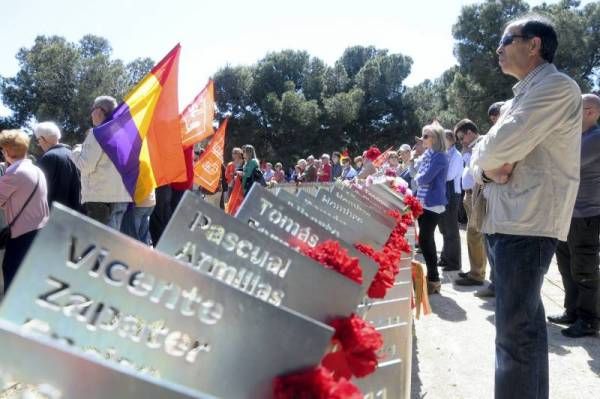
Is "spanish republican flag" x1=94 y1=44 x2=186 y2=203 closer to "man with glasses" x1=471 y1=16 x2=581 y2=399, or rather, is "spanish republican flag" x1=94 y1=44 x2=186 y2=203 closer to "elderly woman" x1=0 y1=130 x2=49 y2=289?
"elderly woman" x1=0 y1=130 x2=49 y2=289

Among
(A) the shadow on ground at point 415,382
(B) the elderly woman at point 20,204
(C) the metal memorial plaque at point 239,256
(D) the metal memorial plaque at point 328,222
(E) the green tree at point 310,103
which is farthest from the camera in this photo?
(E) the green tree at point 310,103

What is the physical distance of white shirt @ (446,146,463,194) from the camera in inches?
265

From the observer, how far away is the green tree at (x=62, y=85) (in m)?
39.8

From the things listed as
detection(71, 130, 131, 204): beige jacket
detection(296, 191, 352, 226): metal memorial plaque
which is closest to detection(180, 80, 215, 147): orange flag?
detection(71, 130, 131, 204): beige jacket

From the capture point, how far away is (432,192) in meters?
5.73

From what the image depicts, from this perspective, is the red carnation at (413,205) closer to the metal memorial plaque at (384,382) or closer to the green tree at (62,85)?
the metal memorial plaque at (384,382)

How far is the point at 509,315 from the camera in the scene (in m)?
2.35

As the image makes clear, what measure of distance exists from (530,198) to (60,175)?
4359mm

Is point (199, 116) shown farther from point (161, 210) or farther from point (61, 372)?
point (61, 372)

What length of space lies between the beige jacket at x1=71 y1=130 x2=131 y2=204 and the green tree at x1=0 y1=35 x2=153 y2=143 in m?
36.6

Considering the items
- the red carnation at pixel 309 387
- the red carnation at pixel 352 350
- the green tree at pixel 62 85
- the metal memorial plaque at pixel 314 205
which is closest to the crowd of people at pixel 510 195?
the metal memorial plaque at pixel 314 205

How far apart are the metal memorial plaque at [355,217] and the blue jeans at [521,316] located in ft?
3.09

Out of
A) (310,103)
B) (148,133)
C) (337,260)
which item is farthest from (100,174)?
(310,103)

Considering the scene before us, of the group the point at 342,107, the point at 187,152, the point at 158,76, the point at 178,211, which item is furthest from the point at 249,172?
the point at 342,107
